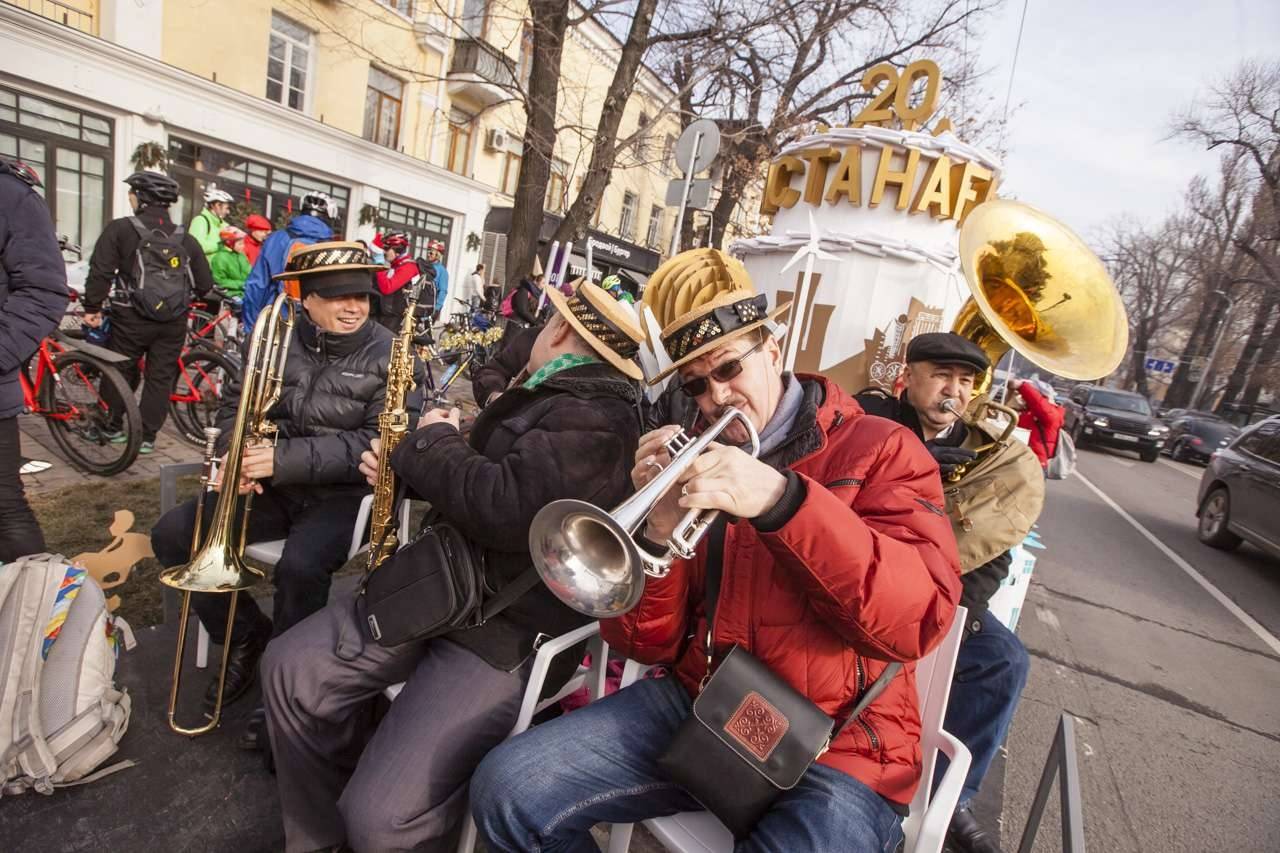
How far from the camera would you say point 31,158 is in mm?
10148

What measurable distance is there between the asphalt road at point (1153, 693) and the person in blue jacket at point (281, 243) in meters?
5.28

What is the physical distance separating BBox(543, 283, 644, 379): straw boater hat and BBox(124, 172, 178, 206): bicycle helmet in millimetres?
3998

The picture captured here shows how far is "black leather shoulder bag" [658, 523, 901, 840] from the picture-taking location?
1.54 m

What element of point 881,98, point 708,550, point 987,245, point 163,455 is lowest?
point 163,455

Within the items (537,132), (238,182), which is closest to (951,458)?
(537,132)

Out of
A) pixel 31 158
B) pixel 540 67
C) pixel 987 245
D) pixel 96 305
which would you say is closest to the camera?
pixel 987 245

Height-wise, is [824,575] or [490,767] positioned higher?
[824,575]

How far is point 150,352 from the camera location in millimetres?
4828

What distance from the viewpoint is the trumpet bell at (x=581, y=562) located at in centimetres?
138

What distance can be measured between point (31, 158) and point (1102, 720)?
582 inches

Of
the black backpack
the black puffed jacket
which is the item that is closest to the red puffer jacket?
the black puffed jacket

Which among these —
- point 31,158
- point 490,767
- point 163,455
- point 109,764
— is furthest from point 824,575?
point 31,158

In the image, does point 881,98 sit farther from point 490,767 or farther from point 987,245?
point 490,767

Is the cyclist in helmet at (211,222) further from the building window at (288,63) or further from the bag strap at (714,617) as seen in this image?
the building window at (288,63)
